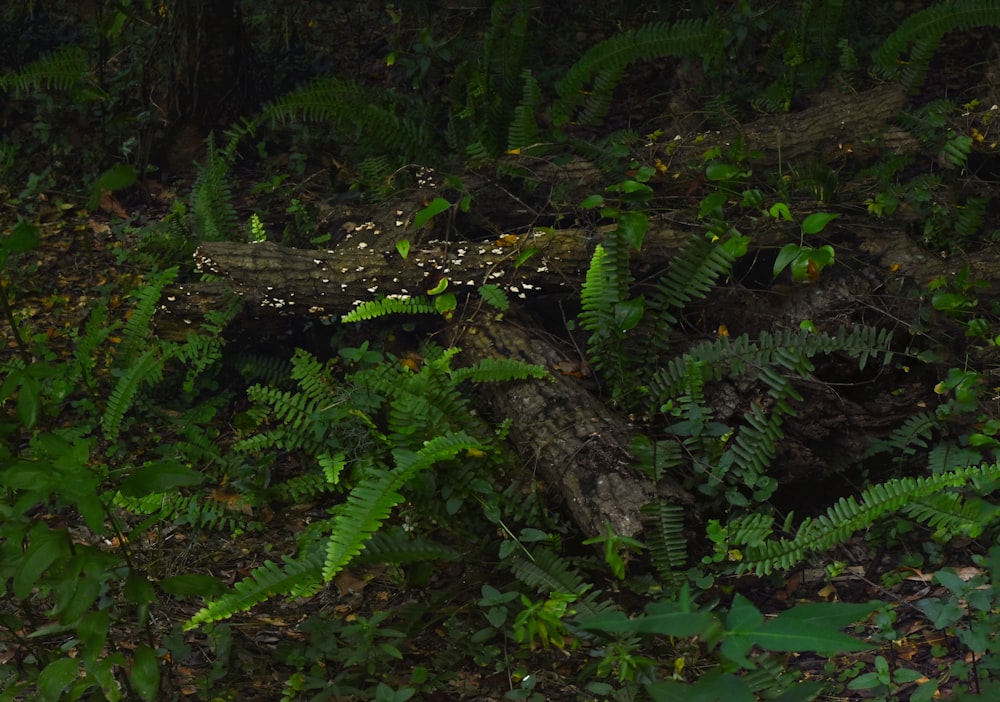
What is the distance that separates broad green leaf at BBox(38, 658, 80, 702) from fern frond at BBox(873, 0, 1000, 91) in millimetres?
4951

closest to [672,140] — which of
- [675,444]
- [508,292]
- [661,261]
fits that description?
[661,261]

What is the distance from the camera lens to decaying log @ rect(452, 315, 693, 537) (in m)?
3.24

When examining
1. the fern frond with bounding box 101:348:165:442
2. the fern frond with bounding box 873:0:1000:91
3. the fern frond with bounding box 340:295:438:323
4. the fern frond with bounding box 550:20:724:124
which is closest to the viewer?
the fern frond with bounding box 101:348:165:442

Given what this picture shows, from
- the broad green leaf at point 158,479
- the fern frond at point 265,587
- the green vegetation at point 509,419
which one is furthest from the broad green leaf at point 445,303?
the broad green leaf at point 158,479

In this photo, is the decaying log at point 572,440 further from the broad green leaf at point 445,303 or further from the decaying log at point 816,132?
the decaying log at point 816,132

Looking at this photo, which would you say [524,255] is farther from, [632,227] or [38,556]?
[38,556]

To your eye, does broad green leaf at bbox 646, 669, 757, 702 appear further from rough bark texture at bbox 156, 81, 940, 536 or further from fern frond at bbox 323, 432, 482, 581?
rough bark texture at bbox 156, 81, 940, 536

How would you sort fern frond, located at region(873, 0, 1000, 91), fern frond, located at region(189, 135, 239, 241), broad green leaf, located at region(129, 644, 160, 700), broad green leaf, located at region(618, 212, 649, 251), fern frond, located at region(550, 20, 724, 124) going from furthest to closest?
1. fern frond, located at region(550, 20, 724, 124)
2. fern frond, located at region(189, 135, 239, 241)
3. fern frond, located at region(873, 0, 1000, 91)
4. broad green leaf, located at region(618, 212, 649, 251)
5. broad green leaf, located at region(129, 644, 160, 700)

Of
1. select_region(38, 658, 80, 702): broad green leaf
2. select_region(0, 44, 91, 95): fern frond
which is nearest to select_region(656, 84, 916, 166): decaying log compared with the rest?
select_region(0, 44, 91, 95): fern frond

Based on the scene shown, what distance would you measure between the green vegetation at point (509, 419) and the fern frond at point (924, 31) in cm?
2

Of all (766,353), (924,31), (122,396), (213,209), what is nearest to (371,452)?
(122,396)

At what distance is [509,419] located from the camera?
360 centimetres

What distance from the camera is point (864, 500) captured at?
3.07 metres

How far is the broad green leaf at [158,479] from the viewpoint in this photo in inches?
82.4
